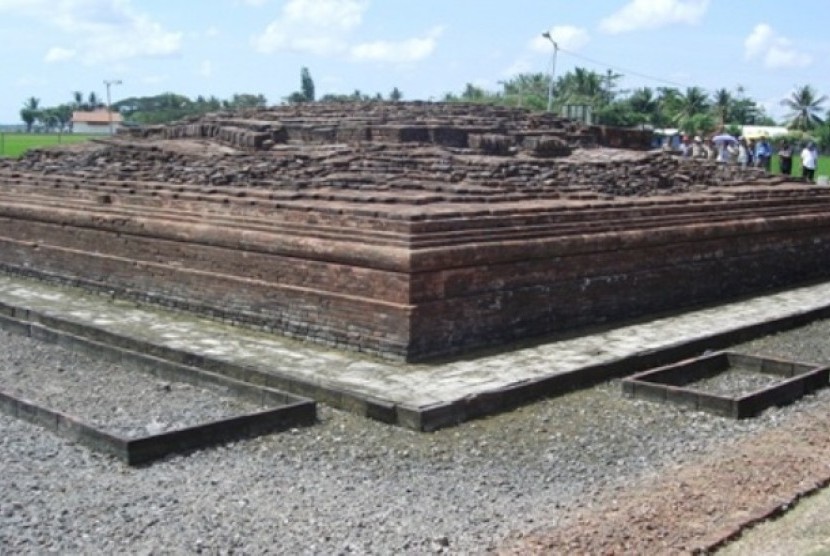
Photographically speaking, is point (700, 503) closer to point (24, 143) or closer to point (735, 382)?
point (735, 382)

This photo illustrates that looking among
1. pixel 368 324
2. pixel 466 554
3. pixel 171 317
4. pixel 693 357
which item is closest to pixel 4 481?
pixel 466 554

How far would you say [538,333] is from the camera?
26.6 feet

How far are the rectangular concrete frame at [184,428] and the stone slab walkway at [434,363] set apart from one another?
0.96 feet

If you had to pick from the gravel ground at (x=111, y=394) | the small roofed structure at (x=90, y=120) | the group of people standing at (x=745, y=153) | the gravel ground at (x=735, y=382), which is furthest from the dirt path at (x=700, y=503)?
the small roofed structure at (x=90, y=120)

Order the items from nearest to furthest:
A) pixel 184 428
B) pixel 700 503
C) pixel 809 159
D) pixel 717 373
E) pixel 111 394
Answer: pixel 700 503
pixel 184 428
pixel 111 394
pixel 717 373
pixel 809 159

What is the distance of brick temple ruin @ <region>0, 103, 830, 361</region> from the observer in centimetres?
749

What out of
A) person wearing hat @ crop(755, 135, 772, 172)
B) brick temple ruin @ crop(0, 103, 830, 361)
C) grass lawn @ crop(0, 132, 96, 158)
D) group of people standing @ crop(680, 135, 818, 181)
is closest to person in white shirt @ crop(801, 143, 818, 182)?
group of people standing @ crop(680, 135, 818, 181)

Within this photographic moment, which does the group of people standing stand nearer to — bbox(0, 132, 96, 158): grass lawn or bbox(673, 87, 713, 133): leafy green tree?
bbox(0, 132, 96, 158): grass lawn

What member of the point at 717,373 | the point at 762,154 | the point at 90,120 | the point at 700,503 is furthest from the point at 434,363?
the point at 90,120

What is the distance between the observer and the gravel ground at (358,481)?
4.33m

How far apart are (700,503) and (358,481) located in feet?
5.23

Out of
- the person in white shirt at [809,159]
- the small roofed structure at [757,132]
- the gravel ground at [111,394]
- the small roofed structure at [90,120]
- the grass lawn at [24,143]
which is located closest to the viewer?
the gravel ground at [111,394]

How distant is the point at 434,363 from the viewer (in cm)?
716

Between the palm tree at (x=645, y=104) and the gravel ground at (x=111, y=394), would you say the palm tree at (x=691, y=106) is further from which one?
the gravel ground at (x=111, y=394)
